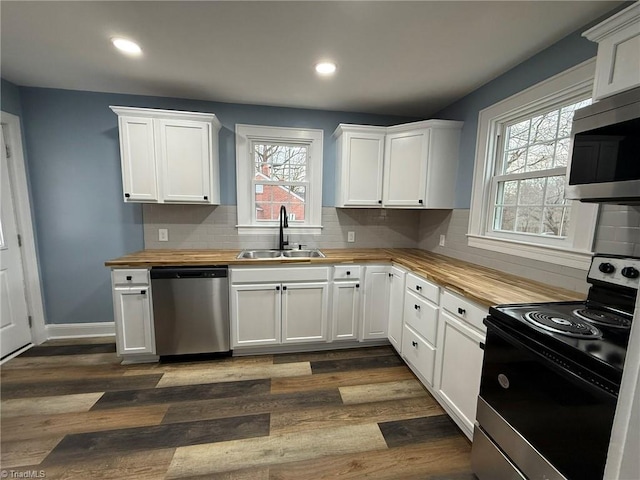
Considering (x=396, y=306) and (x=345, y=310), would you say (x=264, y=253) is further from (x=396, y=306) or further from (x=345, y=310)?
(x=396, y=306)

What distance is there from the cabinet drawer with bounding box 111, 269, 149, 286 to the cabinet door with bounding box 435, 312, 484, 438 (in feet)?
7.59

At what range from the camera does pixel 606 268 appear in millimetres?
1264

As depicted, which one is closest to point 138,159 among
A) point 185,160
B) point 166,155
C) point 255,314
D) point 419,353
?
point 166,155

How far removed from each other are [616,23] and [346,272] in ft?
6.85

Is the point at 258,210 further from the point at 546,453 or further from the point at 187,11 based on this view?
the point at 546,453

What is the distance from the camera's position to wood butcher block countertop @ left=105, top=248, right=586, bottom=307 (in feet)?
4.85

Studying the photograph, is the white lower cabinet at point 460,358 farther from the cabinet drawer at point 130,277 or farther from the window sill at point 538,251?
the cabinet drawer at point 130,277

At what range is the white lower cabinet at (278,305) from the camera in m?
2.35

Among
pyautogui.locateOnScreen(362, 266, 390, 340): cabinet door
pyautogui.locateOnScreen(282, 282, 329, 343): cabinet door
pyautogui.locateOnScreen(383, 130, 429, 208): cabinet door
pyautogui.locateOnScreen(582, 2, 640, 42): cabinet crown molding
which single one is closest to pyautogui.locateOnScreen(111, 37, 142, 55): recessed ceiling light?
pyautogui.locateOnScreen(282, 282, 329, 343): cabinet door

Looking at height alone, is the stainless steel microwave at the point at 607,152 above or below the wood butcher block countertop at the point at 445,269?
above

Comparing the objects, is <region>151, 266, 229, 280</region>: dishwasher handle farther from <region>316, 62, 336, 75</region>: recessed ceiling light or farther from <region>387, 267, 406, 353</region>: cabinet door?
<region>316, 62, 336, 75</region>: recessed ceiling light

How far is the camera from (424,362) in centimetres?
198

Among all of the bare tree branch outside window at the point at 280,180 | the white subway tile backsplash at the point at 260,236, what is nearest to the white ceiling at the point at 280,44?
the bare tree branch outside window at the point at 280,180

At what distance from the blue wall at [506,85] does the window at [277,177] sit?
142 cm
